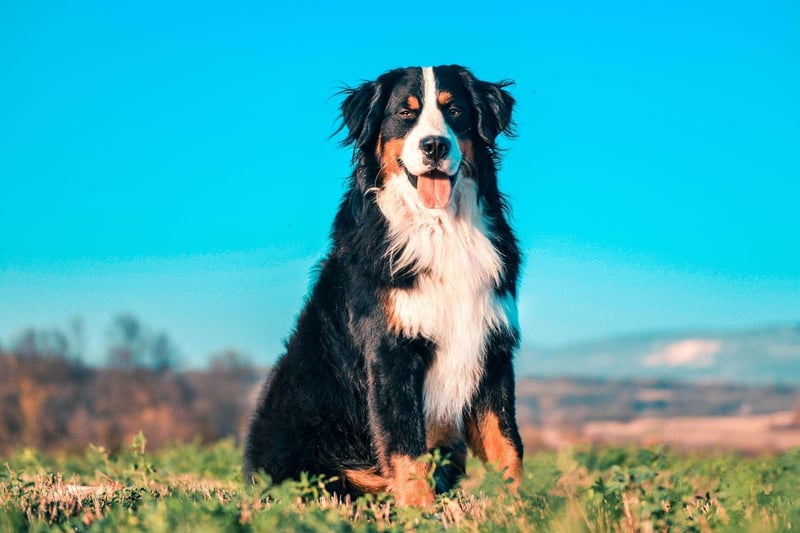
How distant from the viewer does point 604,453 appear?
354 inches

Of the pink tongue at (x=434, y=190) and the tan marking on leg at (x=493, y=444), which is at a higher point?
the pink tongue at (x=434, y=190)

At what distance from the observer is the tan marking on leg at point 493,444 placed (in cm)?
502

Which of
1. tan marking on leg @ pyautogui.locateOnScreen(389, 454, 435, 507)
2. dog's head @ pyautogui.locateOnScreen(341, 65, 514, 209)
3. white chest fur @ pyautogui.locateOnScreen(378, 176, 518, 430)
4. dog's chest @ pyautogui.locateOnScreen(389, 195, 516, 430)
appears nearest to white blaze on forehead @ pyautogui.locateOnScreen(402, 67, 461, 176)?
dog's head @ pyautogui.locateOnScreen(341, 65, 514, 209)

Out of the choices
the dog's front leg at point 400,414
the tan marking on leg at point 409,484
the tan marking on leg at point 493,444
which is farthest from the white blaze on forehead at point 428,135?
the tan marking on leg at point 409,484

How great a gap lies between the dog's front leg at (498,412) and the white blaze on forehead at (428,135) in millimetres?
1174

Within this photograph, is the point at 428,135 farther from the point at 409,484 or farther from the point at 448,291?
the point at 409,484

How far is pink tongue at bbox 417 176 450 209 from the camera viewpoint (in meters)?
5.14

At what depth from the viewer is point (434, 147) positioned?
4992 mm

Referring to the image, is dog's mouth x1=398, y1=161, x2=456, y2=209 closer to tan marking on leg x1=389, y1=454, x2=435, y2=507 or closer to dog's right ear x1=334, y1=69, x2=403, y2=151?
dog's right ear x1=334, y1=69, x2=403, y2=151

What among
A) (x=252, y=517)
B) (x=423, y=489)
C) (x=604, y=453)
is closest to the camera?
(x=252, y=517)

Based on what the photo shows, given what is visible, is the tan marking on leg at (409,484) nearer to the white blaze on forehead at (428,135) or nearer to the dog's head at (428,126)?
the dog's head at (428,126)

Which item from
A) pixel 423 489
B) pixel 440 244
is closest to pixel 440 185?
pixel 440 244

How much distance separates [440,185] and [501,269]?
685mm

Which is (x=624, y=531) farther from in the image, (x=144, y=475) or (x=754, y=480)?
(x=144, y=475)
